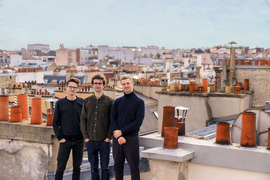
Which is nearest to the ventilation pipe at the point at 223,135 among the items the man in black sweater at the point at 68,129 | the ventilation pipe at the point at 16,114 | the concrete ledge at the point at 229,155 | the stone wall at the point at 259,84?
the concrete ledge at the point at 229,155

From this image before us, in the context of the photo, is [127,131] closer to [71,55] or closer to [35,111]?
[35,111]

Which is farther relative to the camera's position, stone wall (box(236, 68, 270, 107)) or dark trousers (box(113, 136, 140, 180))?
stone wall (box(236, 68, 270, 107))

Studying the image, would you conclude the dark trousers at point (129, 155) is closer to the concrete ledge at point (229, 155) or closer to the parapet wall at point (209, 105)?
the concrete ledge at point (229, 155)

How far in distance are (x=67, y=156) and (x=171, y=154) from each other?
1.78 m

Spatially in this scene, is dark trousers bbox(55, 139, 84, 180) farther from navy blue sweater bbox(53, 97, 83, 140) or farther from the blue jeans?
the blue jeans

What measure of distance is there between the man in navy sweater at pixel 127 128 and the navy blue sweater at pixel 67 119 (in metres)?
0.73

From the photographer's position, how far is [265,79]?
12.4 metres

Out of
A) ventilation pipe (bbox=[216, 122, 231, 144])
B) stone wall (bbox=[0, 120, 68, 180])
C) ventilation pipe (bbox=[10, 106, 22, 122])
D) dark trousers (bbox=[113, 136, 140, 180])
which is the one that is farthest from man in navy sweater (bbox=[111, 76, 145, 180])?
ventilation pipe (bbox=[10, 106, 22, 122])

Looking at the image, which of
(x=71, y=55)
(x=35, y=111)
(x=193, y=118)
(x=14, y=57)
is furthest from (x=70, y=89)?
(x=71, y=55)

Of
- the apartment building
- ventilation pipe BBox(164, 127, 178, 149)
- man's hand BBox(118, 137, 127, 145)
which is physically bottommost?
Result: man's hand BBox(118, 137, 127, 145)

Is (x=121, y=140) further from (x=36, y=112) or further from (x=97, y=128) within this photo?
(x=36, y=112)

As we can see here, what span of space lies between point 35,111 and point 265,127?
366cm

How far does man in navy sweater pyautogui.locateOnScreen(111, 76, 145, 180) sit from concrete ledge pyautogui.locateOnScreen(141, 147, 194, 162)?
13.7 inches

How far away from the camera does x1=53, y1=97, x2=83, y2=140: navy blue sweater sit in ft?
17.0
